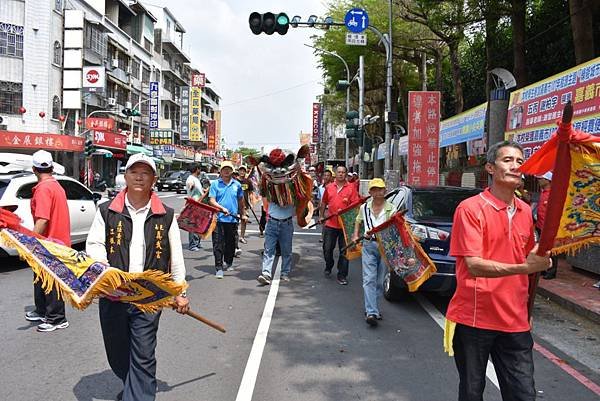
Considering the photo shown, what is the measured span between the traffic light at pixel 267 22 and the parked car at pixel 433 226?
5.52 metres

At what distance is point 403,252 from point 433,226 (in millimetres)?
1200

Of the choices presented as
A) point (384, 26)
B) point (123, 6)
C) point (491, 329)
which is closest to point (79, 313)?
point (491, 329)

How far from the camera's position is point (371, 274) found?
572 cm

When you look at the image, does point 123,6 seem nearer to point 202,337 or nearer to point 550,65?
point 550,65

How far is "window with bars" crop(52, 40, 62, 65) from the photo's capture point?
1250 inches

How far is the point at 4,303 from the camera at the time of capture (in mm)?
6336

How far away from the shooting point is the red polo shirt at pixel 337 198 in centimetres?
844

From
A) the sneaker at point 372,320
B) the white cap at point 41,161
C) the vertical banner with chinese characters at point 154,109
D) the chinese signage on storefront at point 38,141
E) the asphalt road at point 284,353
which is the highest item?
the vertical banner with chinese characters at point 154,109

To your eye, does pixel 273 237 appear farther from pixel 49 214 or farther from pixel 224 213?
pixel 49 214

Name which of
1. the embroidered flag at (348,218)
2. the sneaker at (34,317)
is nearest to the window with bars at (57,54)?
the embroidered flag at (348,218)

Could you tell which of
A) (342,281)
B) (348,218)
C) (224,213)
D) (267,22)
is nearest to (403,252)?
(348,218)

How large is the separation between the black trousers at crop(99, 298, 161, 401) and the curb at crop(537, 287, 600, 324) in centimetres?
517

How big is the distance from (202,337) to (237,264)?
426 centimetres

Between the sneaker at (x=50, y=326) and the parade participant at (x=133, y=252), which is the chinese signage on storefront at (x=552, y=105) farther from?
the sneaker at (x=50, y=326)
